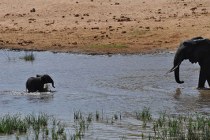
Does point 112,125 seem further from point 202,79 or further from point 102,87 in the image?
point 202,79

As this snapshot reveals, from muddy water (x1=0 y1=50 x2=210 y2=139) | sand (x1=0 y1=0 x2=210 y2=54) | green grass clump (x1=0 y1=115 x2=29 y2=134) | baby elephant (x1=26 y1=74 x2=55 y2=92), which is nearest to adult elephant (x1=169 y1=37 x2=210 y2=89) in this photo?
muddy water (x1=0 y1=50 x2=210 y2=139)

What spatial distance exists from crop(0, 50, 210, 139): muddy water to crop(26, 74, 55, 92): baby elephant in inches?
7.7

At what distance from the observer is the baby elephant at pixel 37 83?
16.5m

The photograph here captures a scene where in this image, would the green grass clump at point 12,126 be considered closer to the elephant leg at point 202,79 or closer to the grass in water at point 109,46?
the elephant leg at point 202,79

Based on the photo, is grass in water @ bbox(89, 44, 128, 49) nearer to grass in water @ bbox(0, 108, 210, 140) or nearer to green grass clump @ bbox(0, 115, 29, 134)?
grass in water @ bbox(0, 108, 210, 140)

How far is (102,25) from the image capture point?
27469 millimetres

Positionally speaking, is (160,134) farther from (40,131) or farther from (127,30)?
(127,30)

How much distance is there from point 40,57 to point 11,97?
7676 millimetres

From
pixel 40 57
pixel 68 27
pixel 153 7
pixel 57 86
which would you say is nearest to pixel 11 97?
pixel 57 86

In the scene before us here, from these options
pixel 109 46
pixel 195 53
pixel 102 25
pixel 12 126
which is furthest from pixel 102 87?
pixel 102 25

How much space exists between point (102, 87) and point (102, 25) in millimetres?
10952

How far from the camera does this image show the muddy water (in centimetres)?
1392

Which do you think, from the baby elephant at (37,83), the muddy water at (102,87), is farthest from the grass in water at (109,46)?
the baby elephant at (37,83)

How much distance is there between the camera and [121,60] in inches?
868
